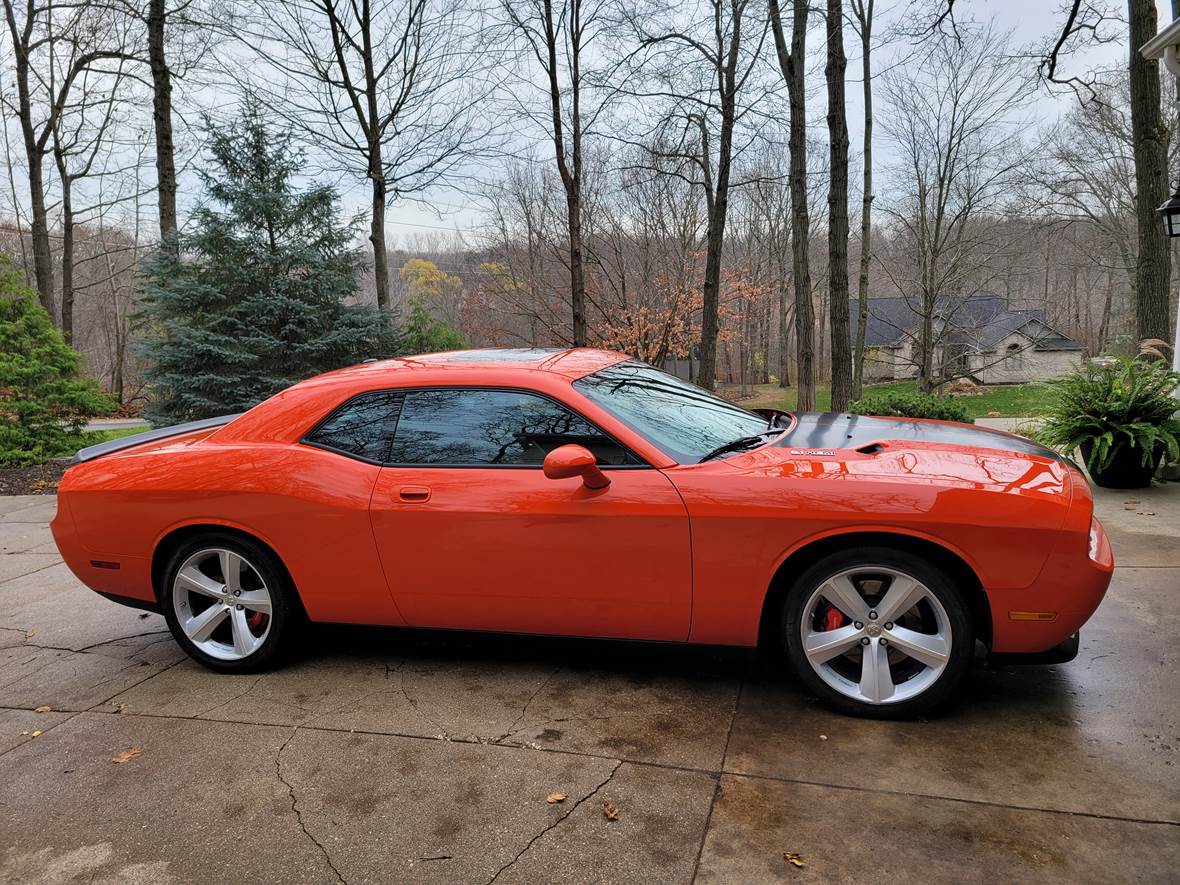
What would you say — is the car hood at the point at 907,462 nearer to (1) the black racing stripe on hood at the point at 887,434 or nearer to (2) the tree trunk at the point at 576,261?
(1) the black racing stripe on hood at the point at 887,434

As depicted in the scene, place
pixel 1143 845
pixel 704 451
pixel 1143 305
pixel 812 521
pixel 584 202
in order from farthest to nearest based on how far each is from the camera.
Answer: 1. pixel 584 202
2. pixel 1143 305
3. pixel 704 451
4. pixel 812 521
5. pixel 1143 845

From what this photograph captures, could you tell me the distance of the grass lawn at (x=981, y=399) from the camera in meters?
7.61

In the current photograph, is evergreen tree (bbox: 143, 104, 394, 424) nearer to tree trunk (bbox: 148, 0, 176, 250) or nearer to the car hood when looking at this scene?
tree trunk (bbox: 148, 0, 176, 250)

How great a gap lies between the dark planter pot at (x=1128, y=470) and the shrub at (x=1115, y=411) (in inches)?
1.1

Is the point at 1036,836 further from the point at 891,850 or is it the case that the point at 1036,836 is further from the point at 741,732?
the point at 741,732

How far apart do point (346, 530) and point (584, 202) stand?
22548 millimetres

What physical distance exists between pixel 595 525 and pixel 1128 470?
19.3 ft

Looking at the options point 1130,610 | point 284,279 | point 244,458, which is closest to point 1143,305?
point 1130,610

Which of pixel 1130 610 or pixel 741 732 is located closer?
pixel 741 732

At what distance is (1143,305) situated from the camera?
9438 millimetres

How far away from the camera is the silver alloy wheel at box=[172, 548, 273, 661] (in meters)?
3.61

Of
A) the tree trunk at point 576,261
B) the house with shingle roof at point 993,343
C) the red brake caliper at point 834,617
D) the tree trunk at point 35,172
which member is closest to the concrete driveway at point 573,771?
the red brake caliper at point 834,617

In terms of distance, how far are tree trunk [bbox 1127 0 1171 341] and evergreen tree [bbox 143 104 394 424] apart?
10451 mm

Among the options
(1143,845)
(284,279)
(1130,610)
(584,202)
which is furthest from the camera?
(584,202)
